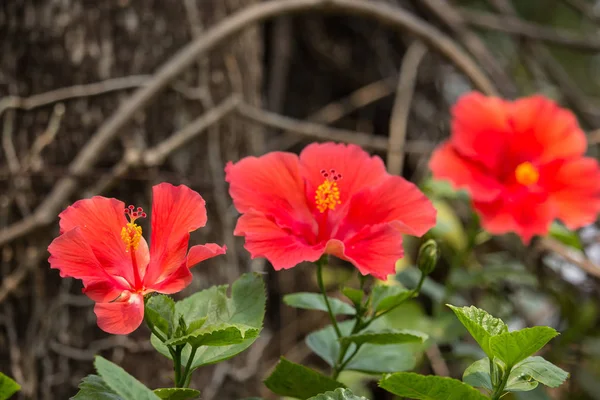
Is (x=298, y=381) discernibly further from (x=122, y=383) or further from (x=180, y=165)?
(x=180, y=165)

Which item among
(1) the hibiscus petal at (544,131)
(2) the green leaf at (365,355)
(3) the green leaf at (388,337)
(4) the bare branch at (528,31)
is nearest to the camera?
(3) the green leaf at (388,337)

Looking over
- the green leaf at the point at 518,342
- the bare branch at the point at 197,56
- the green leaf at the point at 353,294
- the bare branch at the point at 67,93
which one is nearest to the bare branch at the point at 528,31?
the bare branch at the point at 197,56

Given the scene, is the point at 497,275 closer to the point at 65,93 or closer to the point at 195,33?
the point at 195,33

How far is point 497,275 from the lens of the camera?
153 cm

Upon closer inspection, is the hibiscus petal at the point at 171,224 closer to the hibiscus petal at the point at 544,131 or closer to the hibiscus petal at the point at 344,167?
the hibiscus petal at the point at 344,167

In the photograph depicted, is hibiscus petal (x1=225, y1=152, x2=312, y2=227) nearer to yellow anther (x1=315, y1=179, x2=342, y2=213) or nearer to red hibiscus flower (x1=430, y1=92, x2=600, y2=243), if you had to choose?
yellow anther (x1=315, y1=179, x2=342, y2=213)

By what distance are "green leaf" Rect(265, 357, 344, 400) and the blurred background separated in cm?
54

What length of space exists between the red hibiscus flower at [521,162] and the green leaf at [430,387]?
634mm

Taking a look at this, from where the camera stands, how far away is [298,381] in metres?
0.71

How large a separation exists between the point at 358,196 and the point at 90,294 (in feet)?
0.97

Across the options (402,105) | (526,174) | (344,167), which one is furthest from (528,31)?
(344,167)

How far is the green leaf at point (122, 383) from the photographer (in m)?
0.52

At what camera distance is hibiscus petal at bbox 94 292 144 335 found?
2.01ft

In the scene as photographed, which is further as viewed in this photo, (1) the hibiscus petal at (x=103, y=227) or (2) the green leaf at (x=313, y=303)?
(2) the green leaf at (x=313, y=303)
